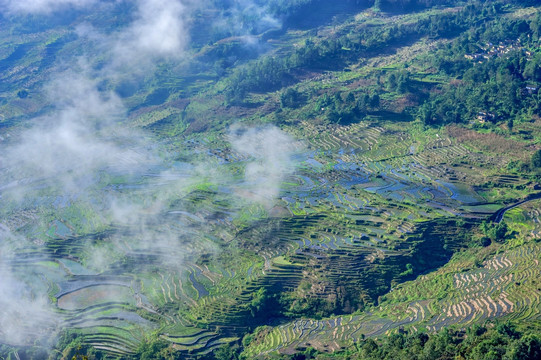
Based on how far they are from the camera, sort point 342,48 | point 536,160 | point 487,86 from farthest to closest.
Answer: point 342,48
point 487,86
point 536,160

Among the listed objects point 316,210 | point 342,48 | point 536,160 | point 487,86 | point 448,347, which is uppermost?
point 342,48

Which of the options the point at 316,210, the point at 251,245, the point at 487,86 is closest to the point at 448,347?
the point at 251,245

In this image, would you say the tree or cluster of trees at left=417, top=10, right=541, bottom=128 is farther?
cluster of trees at left=417, top=10, right=541, bottom=128

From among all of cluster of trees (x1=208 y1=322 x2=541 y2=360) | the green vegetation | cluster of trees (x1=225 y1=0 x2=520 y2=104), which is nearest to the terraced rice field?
the green vegetation

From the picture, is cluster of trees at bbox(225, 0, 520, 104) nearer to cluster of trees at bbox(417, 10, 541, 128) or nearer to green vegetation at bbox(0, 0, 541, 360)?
green vegetation at bbox(0, 0, 541, 360)

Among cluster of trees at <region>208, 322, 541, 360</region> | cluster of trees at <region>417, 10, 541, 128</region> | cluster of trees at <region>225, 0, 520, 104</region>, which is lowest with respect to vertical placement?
cluster of trees at <region>208, 322, 541, 360</region>

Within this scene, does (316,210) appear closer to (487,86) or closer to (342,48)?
(487,86)

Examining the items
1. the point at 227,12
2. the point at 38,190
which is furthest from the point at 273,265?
the point at 227,12

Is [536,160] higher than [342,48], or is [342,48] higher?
[342,48]

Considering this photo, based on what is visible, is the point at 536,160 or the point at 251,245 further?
the point at 536,160

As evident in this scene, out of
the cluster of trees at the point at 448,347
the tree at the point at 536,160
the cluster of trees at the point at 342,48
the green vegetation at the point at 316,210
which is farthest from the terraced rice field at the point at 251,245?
the cluster of trees at the point at 342,48

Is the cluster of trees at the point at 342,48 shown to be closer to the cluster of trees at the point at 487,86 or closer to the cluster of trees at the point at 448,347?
the cluster of trees at the point at 487,86
